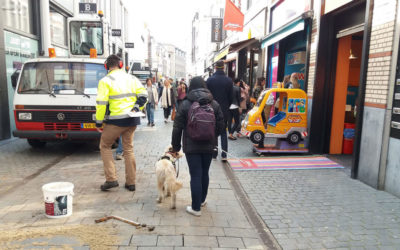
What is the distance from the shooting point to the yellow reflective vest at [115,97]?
454 centimetres

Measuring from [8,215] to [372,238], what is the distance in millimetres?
4360

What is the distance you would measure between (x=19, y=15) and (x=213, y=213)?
10.0 metres

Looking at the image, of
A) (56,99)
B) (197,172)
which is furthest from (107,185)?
(56,99)

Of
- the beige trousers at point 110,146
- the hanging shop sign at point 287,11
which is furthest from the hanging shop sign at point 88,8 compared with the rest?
the beige trousers at point 110,146

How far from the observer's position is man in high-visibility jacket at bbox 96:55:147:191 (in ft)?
15.0

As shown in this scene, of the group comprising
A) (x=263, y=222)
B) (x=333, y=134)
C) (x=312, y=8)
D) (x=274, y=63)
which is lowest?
(x=263, y=222)

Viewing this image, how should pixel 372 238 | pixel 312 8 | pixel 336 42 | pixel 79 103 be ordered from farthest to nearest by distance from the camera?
pixel 312 8 < pixel 336 42 < pixel 79 103 < pixel 372 238

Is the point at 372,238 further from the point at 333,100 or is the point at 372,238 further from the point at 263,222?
the point at 333,100

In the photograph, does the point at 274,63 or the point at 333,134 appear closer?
the point at 333,134

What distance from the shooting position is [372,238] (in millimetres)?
3531

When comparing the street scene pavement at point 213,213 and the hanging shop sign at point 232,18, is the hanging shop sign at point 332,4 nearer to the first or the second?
the street scene pavement at point 213,213

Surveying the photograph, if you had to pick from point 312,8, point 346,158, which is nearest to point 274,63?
point 312,8

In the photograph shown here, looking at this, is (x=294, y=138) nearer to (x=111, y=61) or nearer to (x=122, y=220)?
(x=111, y=61)

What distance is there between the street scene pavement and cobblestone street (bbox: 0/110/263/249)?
1 cm
